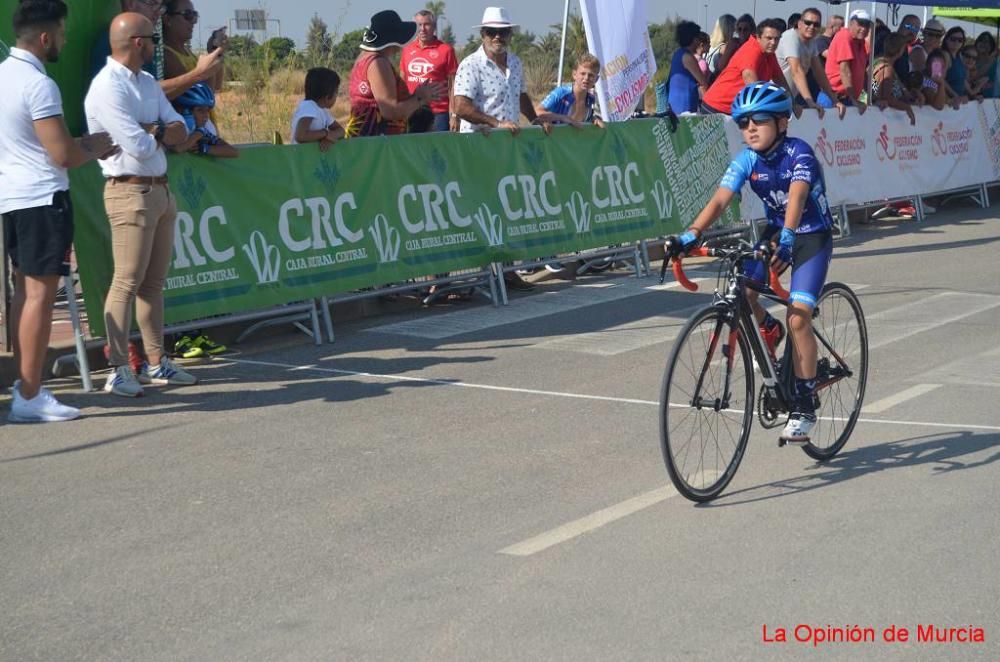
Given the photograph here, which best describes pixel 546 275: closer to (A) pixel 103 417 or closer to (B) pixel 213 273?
(B) pixel 213 273

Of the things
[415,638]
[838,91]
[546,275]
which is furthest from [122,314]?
[838,91]

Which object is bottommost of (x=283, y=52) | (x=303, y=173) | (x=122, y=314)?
(x=122, y=314)

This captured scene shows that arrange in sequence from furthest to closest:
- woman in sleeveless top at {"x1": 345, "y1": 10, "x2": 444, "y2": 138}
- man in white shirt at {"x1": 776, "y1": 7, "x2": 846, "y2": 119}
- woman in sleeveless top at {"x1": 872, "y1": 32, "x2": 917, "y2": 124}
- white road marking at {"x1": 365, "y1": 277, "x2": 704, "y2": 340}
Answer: woman in sleeveless top at {"x1": 872, "y1": 32, "x2": 917, "y2": 124} → man in white shirt at {"x1": 776, "y1": 7, "x2": 846, "y2": 119} → woman in sleeveless top at {"x1": 345, "y1": 10, "x2": 444, "y2": 138} → white road marking at {"x1": 365, "y1": 277, "x2": 704, "y2": 340}

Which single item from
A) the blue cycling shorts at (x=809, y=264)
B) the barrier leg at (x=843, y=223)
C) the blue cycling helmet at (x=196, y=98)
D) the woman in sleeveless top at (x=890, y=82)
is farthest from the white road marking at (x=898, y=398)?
the woman in sleeveless top at (x=890, y=82)

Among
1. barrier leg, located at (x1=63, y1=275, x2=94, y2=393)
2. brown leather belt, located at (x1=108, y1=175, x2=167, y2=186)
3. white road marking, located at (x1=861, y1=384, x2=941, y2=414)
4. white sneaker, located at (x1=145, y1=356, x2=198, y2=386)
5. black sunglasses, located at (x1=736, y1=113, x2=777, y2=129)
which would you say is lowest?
white road marking, located at (x1=861, y1=384, x2=941, y2=414)

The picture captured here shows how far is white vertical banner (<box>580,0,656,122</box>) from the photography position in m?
14.9

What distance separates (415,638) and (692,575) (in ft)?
3.92

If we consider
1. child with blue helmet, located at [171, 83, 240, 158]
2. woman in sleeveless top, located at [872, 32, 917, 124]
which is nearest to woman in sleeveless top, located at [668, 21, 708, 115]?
woman in sleeveless top, located at [872, 32, 917, 124]

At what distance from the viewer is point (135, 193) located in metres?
8.47

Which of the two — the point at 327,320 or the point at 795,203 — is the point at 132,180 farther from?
the point at 795,203

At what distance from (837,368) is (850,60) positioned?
12.2 metres

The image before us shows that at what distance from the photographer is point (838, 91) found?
732 inches

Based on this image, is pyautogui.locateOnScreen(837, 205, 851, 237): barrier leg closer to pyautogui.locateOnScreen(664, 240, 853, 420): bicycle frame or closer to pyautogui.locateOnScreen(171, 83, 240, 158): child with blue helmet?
pyautogui.locateOnScreen(171, 83, 240, 158): child with blue helmet

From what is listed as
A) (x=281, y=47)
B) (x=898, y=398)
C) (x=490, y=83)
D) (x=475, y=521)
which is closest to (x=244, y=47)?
(x=281, y=47)
